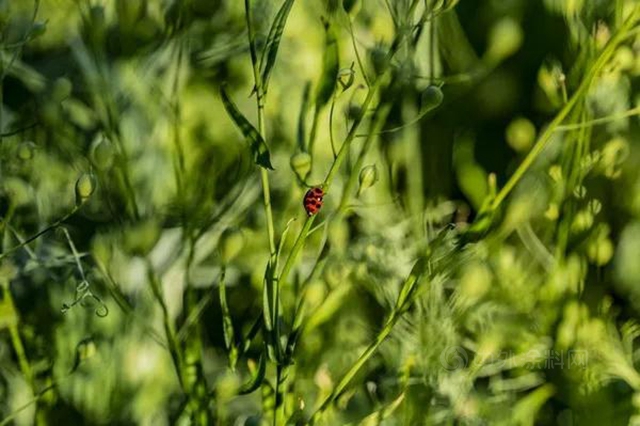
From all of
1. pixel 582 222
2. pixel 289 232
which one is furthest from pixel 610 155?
pixel 289 232

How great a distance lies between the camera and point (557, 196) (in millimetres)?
735

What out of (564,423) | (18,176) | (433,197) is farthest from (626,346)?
(18,176)

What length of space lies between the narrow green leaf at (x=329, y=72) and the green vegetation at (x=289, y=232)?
0.02 meters

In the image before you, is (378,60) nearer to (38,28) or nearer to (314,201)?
(314,201)

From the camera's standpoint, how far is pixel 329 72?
1.81ft

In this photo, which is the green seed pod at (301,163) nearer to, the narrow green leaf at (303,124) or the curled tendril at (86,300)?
the narrow green leaf at (303,124)

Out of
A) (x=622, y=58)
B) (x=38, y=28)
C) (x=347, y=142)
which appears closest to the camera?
(x=347, y=142)

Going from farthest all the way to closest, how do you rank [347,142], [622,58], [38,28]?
1. [622,58]
2. [38,28]
3. [347,142]

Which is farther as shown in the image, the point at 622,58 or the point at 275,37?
the point at 622,58

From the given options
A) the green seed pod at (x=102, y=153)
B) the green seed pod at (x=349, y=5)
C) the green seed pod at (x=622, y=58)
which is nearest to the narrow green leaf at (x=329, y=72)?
the green seed pod at (x=349, y=5)

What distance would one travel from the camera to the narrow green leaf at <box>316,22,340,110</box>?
545 millimetres

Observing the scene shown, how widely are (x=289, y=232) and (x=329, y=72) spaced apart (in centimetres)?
21

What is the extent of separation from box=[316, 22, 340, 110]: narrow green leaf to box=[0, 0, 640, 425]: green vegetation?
22 mm

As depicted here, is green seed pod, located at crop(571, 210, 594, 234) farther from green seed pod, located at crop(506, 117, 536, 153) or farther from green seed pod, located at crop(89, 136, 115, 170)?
green seed pod, located at crop(89, 136, 115, 170)
